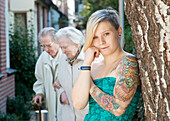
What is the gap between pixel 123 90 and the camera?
217cm

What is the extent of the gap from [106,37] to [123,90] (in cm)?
46

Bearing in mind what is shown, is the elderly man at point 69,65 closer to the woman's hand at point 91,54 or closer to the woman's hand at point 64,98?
the woman's hand at point 64,98

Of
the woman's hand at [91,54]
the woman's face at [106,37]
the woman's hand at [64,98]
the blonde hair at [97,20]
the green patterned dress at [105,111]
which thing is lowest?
the woman's hand at [64,98]

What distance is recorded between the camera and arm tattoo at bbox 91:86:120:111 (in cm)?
220

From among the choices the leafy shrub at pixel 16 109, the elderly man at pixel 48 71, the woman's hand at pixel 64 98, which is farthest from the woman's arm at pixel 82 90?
the leafy shrub at pixel 16 109

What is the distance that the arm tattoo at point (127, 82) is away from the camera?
218cm

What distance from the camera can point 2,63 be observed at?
7977 millimetres

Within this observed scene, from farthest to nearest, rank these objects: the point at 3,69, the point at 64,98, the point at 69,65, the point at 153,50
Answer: the point at 3,69 → the point at 64,98 → the point at 69,65 → the point at 153,50

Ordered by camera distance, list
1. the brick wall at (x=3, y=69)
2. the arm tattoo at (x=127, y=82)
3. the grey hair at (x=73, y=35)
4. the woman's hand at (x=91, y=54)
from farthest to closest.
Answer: the brick wall at (x=3, y=69) → the grey hair at (x=73, y=35) → the woman's hand at (x=91, y=54) → the arm tattoo at (x=127, y=82)

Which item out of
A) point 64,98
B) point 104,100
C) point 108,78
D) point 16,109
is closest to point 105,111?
point 104,100

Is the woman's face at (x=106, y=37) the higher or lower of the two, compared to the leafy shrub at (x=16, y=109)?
higher

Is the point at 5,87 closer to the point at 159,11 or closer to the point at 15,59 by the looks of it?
the point at 15,59

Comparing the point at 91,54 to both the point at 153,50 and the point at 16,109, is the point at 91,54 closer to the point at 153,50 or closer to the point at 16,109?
the point at 153,50

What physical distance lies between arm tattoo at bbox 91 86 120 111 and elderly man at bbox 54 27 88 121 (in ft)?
5.37
